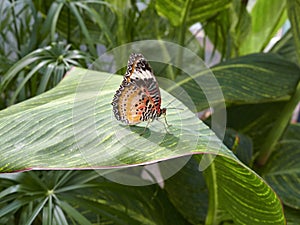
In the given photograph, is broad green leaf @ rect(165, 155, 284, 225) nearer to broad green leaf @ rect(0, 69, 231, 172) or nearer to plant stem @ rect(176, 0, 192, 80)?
broad green leaf @ rect(0, 69, 231, 172)

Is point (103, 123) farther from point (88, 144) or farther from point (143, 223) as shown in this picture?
point (143, 223)

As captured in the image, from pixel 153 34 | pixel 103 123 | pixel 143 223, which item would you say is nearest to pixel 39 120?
pixel 103 123

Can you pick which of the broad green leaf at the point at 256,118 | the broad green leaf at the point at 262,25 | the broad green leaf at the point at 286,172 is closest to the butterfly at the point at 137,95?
the broad green leaf at the point at 286,172

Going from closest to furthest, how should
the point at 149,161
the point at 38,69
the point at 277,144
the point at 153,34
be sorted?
the point at 149,161
the point at 38,69
the point at 277,144
the point at 153,34

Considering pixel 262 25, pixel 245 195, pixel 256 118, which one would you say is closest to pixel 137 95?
pixel 245 195

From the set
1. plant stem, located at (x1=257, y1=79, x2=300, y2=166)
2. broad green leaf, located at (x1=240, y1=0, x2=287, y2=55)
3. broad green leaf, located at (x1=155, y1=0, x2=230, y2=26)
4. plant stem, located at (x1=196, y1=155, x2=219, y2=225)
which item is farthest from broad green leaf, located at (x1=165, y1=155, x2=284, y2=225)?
broad green leaf, located at (x1=240, y1=0, x2=287, y2=55)

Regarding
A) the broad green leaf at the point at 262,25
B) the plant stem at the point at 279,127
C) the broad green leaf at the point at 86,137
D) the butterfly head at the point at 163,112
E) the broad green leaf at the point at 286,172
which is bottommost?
the broad green leaf at the point at 286,172

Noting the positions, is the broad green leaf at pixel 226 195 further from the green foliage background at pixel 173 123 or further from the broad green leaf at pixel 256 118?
the broad green leaf at pixel 256 118

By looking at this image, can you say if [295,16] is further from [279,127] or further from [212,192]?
A: [212,192]
